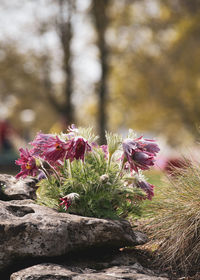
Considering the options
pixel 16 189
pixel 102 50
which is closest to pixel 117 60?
pixel 102 50

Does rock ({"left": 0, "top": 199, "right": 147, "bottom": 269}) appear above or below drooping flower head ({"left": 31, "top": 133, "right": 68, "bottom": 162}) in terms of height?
below

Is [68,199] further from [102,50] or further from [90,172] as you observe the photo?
[102,50]

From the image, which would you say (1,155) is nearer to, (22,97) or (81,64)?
(22,97)

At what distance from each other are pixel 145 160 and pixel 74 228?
2.40 feet

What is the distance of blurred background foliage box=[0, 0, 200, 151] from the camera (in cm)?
1416

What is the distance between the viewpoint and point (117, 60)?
15.1 meters

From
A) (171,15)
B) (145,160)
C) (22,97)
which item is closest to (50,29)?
(22,97)

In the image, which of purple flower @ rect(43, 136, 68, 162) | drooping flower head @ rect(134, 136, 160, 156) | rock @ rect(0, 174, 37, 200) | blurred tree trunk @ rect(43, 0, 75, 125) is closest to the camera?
purple flower @ rect(43, 136, 68, 162)

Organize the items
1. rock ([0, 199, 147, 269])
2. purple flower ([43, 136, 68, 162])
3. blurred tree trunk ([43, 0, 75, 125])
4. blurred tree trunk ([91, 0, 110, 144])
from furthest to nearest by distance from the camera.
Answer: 1. blurred tree trunk ([43, 0, 75, 125])
2. blurred tree trunk ([91, 0, 110, 144])
3. purple flower ([43, 136, 68, 162])
4. rock ([0, 199, 147, 269])

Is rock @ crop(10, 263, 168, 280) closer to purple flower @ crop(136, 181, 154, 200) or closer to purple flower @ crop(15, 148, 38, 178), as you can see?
purple flower @ crop(136, 181, 154, 200)

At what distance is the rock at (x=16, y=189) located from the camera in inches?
132

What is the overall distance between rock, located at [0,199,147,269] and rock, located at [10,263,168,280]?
4.9 inches

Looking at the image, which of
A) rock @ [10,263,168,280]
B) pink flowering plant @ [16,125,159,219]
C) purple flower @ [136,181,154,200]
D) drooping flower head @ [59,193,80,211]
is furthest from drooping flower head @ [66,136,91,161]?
rock @ [10,263,168,280]

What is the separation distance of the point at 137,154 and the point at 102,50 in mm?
11945
